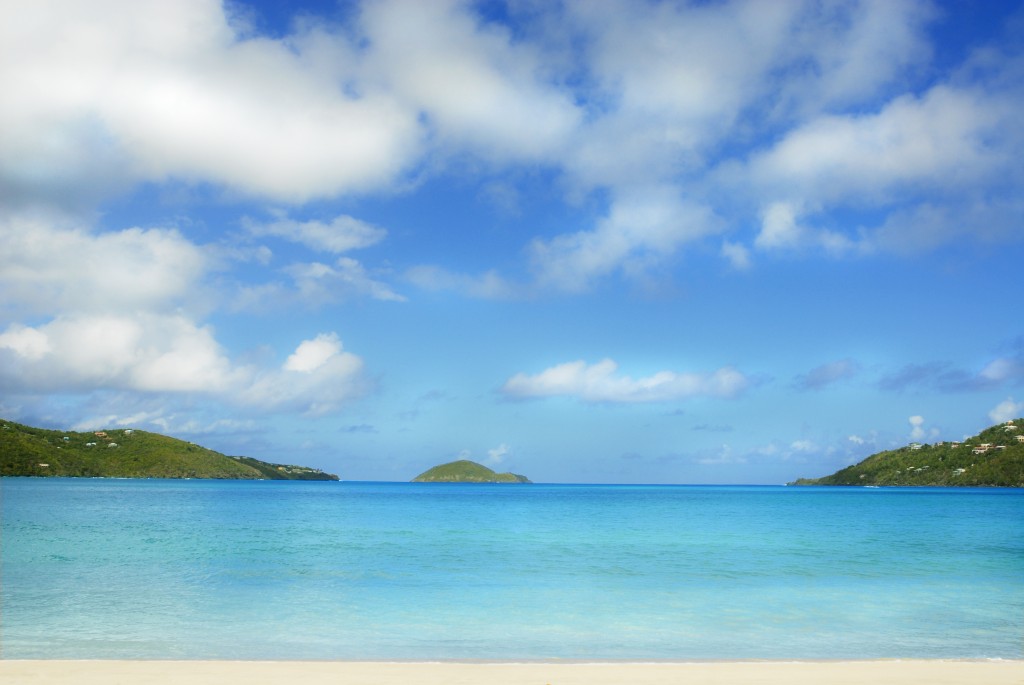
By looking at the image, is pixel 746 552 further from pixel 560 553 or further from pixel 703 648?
pixel 703 648

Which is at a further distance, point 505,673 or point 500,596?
point 500,596

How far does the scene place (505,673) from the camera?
47.6 feet

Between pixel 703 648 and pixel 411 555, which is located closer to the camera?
pixel 703 648

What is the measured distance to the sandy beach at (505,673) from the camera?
13672mm

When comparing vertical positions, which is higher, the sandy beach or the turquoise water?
the sandy beach

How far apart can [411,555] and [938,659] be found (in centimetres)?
2716

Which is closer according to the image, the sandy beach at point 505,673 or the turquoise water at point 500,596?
the sandy beach at point 505,673

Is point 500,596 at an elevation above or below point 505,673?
below

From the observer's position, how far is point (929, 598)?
26.5 metres

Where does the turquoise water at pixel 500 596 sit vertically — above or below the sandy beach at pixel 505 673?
below

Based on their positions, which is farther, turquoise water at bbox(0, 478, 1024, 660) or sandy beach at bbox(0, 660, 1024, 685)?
turquoise water at bbox(0, 478, 1024, 660)

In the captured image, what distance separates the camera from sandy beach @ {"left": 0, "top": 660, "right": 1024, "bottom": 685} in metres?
13.7

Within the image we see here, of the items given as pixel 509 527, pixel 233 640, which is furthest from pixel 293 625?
pixel 509 527

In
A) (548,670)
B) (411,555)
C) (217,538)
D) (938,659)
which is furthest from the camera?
(217,538)
